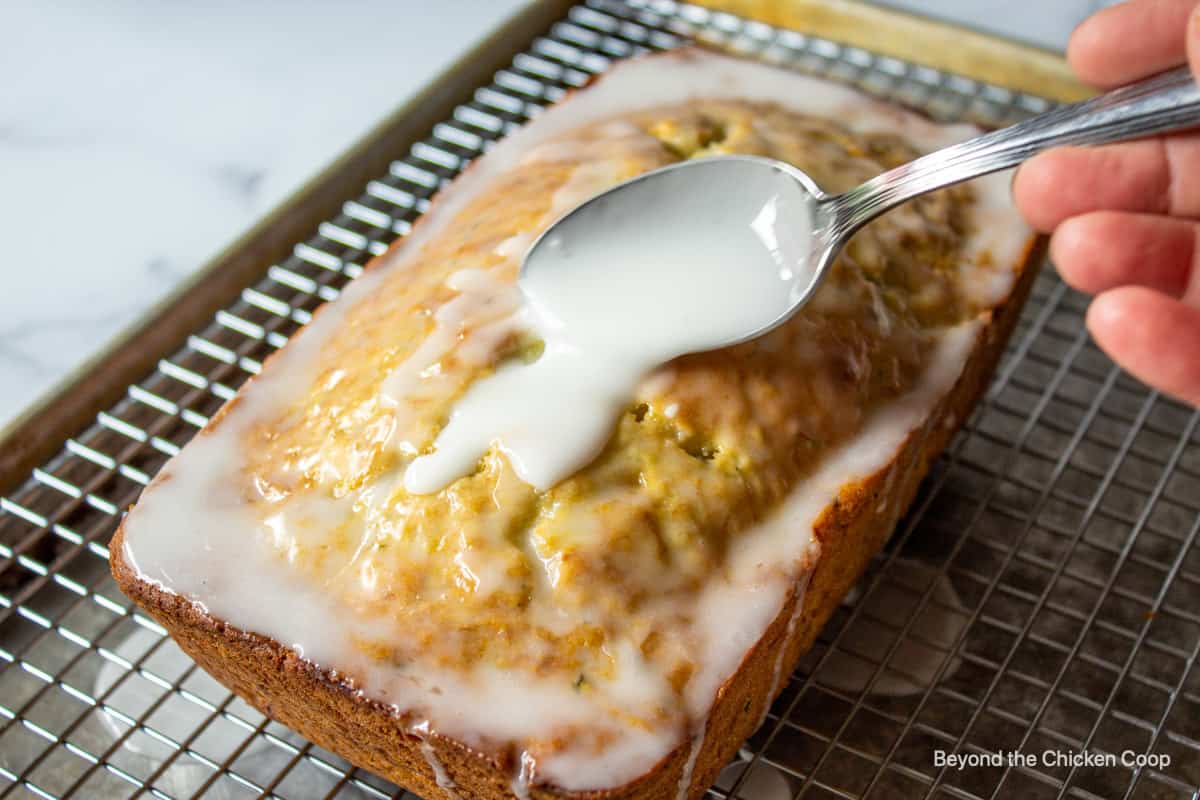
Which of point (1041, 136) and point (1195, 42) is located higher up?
point (1195, 42)

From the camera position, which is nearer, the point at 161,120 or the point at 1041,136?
the point at 1041,136

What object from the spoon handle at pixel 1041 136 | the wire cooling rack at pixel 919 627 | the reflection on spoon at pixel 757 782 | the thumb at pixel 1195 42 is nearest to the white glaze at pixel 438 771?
the wire cooling rack at pixel 919 627

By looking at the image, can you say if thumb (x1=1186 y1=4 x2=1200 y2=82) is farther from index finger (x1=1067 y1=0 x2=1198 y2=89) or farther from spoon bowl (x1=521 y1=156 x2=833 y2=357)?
spoon bowl (x1=521 y1=156 x2=833 y2=357)

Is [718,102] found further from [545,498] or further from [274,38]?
[274,38]

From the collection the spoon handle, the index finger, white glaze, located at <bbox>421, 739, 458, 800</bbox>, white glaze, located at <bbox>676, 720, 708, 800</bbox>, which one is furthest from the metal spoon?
white glaze, located at <bbox>421, 739, 458, 800</bbox>

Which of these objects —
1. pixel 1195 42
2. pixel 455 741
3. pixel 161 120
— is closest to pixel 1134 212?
pixel 1195 42

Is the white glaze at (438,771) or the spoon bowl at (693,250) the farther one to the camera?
the spoon bowl at (693,250)

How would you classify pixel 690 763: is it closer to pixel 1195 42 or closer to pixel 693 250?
pixel 693 250

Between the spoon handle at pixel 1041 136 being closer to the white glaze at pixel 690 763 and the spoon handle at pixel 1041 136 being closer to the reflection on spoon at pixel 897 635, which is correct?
the reflection on spoon at pixel 897 635
